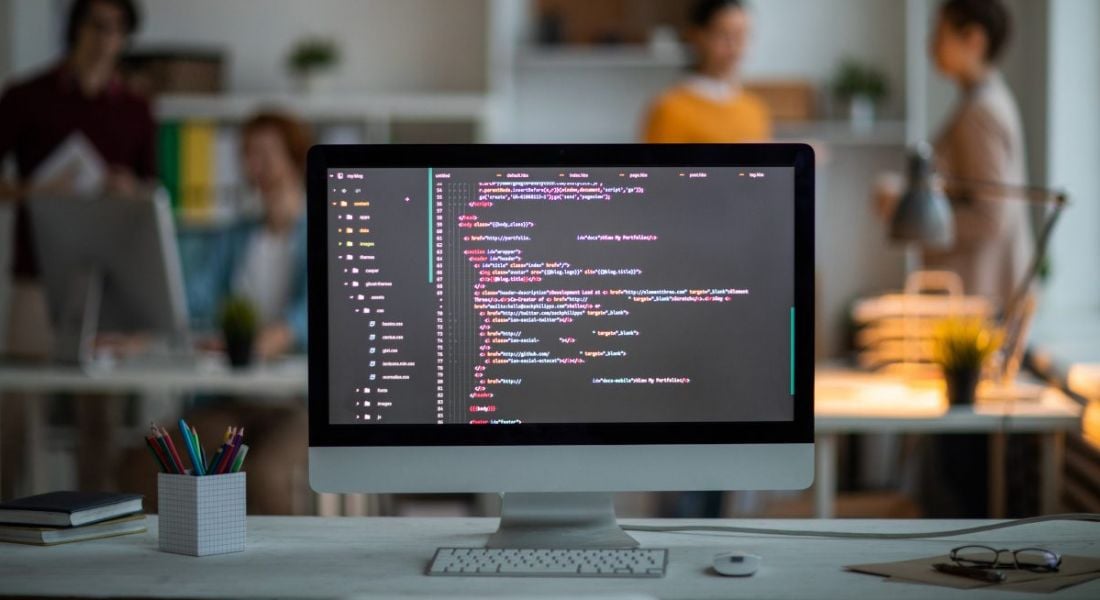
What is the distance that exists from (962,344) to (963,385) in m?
0.08

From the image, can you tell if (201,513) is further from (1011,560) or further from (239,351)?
(239,351)

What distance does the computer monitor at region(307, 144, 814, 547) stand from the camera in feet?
5.07

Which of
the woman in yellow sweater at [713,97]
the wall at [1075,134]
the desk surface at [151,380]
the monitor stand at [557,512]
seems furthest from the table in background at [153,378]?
the wall at [1075,134]

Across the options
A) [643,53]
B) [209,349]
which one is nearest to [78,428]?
[209,349]

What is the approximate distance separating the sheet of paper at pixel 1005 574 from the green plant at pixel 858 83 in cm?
345

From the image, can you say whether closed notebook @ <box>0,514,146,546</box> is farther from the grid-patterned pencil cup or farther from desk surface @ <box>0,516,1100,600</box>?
the grid-patterned pencil cup

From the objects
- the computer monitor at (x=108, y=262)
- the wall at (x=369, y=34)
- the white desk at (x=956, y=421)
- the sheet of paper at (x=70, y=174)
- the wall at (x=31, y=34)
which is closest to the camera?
the white desk at (x=956, y=421)

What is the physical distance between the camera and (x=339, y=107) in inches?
185

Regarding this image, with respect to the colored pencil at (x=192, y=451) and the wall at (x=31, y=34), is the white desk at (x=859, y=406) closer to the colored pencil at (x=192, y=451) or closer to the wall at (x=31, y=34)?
the colored pencil at (x=192, y=451)

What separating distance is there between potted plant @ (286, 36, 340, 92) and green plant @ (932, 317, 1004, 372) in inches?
108

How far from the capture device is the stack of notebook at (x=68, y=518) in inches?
61.9

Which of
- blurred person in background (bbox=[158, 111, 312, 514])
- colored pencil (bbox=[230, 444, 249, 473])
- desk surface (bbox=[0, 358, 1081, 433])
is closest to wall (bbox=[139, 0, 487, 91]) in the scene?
blurred person in background (bbox=[158, 111, 312, 514])

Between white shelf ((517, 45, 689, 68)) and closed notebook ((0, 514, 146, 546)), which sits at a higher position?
white shelf ((517, 45, 689, 68))

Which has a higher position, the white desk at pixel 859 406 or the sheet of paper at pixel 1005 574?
the white desk at pixel 859 406
